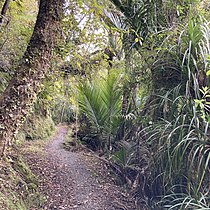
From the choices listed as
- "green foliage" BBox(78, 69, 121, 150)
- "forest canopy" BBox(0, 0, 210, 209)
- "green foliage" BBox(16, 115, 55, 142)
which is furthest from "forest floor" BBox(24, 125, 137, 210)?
"green foliage" BBox(16, 115, 55, 142)

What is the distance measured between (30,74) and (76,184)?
5.88ft

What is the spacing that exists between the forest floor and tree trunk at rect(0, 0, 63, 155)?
3.42ft

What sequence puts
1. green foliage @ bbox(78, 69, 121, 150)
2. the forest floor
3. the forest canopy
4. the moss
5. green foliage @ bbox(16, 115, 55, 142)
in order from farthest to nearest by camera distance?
green foliage @ bbox(16, 115, 55, 142), green foliage @ bbox(78, 69, 121, 150), the forest floor, the forest canopy, the moss

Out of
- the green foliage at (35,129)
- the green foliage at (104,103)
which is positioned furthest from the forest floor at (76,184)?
the green foliage at (35,129)

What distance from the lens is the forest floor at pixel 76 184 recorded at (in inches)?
112

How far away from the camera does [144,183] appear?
10.2 ft

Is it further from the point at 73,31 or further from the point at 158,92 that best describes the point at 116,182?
the point at 73,31

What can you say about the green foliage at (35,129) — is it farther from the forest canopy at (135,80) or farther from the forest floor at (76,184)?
the forest canopy at (135,80)

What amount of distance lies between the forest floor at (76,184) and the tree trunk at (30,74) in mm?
1043

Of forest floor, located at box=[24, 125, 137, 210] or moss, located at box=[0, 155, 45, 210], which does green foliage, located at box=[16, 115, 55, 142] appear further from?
moss, located at box=[0, 155, 45, 210]

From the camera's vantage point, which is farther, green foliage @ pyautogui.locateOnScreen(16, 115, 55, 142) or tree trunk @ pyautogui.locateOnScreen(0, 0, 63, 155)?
green foliage @ pyautogui.locateOnScreen(16, 115, 55, 142)

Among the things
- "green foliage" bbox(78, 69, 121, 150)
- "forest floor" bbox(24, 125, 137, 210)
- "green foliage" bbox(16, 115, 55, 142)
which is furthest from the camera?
Result: "green foliage" bbox(16, 115, 55, 142)

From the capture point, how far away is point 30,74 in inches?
92.4

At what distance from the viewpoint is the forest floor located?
2.83 m
